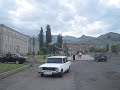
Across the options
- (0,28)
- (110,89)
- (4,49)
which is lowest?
(110,89)

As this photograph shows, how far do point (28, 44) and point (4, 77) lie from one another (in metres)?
125

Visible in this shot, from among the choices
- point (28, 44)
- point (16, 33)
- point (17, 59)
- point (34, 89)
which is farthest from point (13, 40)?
point (34, 89)

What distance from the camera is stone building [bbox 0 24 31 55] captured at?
93.8m

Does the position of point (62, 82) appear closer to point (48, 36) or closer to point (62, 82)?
point (62, 82)

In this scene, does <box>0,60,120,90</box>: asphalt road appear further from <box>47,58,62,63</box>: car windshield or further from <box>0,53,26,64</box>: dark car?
<box>0,53,26,64</box>: dark car

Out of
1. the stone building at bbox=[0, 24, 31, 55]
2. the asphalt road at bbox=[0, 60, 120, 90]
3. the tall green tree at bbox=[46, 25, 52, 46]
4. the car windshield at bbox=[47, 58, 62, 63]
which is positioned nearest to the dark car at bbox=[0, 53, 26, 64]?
the car windshield at bbox=[47, 58, 62, 63]

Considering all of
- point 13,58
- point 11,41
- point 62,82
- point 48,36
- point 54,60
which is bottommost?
point 62,82

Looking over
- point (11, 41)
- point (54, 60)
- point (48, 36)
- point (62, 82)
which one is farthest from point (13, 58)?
point (48, 36)

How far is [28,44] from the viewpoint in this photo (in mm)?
143125

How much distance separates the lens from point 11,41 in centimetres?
10644

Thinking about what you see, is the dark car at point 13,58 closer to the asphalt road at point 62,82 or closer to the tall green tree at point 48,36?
the asphalt road at point 62,82

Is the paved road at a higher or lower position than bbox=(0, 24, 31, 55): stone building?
lower

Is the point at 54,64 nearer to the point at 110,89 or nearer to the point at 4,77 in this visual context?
the point at 4,77

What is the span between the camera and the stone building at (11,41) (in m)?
93.8
